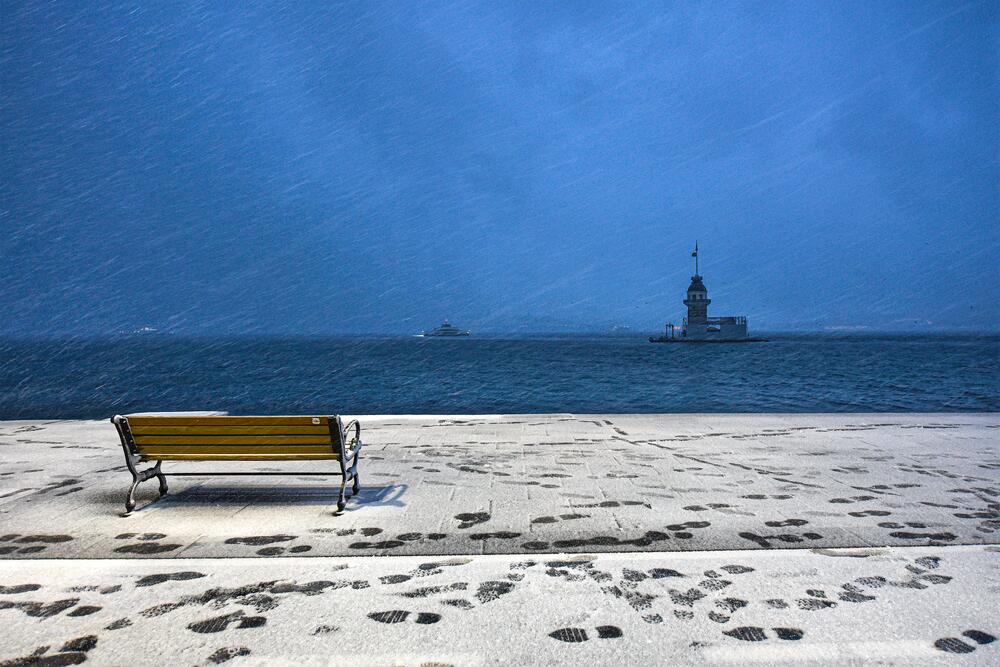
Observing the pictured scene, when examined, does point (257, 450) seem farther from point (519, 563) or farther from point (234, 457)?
point (519, 563)

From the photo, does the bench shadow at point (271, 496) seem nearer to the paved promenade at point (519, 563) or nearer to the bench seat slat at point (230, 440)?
the paved promenade at point (519, 563)

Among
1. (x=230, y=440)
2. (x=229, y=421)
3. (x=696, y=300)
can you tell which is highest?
(x=696, y=300)

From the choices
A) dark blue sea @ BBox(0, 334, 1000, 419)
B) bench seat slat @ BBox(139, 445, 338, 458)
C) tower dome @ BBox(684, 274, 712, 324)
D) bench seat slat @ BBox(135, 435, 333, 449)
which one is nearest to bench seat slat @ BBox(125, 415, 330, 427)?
bench seat slat @ BBox(135, 435, 333, 449)

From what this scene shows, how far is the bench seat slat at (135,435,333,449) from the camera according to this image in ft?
18.6

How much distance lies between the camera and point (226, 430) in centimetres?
573

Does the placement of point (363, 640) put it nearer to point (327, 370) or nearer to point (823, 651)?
point (823, 651)

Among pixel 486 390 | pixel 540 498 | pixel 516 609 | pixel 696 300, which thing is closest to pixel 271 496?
pixel 540 498

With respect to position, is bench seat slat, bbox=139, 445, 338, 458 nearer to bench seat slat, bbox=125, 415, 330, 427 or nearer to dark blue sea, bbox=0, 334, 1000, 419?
bench seat slat, bbox=125, 415, 330, 427

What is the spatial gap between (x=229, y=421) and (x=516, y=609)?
3.27 m

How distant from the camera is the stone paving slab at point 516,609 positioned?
10.3 ft

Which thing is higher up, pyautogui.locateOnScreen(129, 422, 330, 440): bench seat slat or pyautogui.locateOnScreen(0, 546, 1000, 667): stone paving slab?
pyautogui.locateOnScreen(129, 422, 330, 440): bench seat slat

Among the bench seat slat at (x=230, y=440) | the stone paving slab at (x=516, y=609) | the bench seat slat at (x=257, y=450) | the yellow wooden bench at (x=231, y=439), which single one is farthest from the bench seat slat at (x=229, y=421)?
the stone paving slab at (x=516, y=609)

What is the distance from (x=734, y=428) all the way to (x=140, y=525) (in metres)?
8.79

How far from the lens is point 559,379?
5619cm
